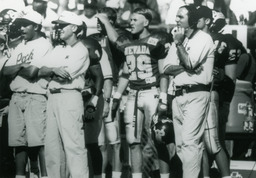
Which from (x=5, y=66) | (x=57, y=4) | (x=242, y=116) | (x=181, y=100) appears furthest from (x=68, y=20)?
(x=242, y=116)

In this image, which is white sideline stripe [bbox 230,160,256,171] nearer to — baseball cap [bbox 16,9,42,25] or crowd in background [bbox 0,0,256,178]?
crowd in background [bbox 0,0,256,178]

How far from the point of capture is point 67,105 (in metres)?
6.06

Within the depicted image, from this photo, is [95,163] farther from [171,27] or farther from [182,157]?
[171,27]

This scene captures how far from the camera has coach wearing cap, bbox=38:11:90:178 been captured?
6.06 metres

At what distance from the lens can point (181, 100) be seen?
237 inches

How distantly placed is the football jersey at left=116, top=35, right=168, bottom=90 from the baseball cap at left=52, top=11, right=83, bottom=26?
1.82 feet

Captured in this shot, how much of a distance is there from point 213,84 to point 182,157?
0.73 metres

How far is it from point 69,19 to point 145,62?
2.64ft

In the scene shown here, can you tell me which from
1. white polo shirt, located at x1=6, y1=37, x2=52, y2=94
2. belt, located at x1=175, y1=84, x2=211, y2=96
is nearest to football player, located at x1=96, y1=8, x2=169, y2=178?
belt, located at x1=175, y1=84, x2=211, y2=96

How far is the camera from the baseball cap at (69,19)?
6387 mm

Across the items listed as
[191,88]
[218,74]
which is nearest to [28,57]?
[191,88]

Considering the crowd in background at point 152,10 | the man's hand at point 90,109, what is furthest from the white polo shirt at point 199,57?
the man's hand at point 90,109

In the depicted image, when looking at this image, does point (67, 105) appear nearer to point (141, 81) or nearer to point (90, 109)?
point (90, 109)

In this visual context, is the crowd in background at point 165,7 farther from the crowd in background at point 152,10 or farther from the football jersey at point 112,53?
the football jersey at point 112,53
